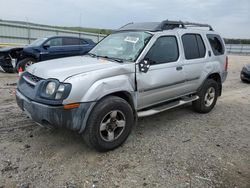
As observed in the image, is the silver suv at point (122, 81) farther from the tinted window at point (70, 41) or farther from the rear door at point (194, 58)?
the tinted window at point (70, 41)

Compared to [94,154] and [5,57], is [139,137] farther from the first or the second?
[5,57]

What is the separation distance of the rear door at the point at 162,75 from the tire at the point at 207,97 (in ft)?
2.77

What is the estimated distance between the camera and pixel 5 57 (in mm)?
10250

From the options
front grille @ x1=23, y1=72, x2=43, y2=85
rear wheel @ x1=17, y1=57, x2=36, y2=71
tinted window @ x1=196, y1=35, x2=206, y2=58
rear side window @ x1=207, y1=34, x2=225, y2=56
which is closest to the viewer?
front grille @ x1=23, y1=72, x2=43, y2=85

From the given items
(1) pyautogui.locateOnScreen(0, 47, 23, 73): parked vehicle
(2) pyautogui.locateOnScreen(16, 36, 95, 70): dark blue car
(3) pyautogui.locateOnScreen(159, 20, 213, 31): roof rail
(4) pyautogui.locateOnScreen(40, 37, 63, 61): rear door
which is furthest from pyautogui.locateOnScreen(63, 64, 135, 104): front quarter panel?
(1) pyautogui.locateOnScreen(0, 47, 23, 73): parked vehicle

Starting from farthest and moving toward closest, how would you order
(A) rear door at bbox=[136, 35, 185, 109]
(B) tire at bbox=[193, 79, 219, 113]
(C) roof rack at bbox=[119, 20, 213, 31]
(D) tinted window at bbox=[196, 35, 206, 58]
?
(B) tire at bbox=[193, 79, 219, 113] < (D) tinted window at bbox=[196, 35, 206, 58] < (C) roof rack at bbox=[119, 20, 213, 31] < (A) rear door at bbox=[136, 35, 185, 109]

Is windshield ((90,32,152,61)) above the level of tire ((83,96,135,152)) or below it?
above

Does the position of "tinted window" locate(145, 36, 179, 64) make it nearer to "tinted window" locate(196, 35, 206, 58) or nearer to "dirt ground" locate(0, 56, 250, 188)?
"tinted window" locate(196, 35, 206, 58)

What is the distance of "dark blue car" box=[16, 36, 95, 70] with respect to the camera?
9812 mm

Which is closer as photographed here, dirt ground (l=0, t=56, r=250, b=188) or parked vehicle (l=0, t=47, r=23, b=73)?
dirt ground (l=0, t=56, r=250, b=188)

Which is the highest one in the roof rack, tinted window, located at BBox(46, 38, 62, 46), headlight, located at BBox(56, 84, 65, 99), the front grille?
tinted window, located at BBox(46, 38, 62, 46)

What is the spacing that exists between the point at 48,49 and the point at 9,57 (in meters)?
1.76

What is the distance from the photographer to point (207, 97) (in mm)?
5781

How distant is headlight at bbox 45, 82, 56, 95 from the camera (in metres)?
3.23
